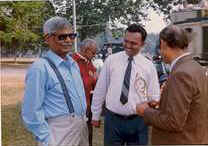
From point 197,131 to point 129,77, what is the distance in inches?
40.7

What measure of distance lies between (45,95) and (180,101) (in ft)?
2.63

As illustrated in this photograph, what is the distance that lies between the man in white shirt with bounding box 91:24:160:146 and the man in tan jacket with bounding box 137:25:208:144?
830mm

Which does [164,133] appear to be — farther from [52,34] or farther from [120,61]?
[120,61]

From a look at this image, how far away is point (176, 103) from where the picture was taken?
2.09m

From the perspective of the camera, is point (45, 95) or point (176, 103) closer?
point (176, 103)

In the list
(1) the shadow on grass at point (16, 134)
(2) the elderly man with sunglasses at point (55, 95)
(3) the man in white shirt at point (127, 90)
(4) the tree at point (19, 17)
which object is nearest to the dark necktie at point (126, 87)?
(3) the man in white shirt at point (127, 90)

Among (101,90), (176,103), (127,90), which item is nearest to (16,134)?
(101,90)

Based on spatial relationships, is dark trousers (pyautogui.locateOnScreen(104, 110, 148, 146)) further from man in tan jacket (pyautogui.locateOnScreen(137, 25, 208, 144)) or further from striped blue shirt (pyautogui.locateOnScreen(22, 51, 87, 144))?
man in tan jacket (pyautogui.locateOnScreen(137, 25, 208, 144))

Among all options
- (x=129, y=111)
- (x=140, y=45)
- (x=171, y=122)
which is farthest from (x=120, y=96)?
(x=171, y=122)

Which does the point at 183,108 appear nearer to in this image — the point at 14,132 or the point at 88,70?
the point at 88,70

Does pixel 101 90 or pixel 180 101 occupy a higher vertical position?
pixel 180 101

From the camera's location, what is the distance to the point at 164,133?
7.41 ft

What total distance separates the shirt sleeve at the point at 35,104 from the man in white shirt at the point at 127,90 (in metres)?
0.86

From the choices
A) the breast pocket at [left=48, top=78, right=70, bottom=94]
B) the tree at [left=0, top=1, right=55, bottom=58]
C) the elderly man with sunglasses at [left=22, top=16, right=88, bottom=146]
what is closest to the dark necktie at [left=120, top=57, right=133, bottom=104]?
the elderly man with sunglasses at [left=22, top=16, right=88, bottom=146]
